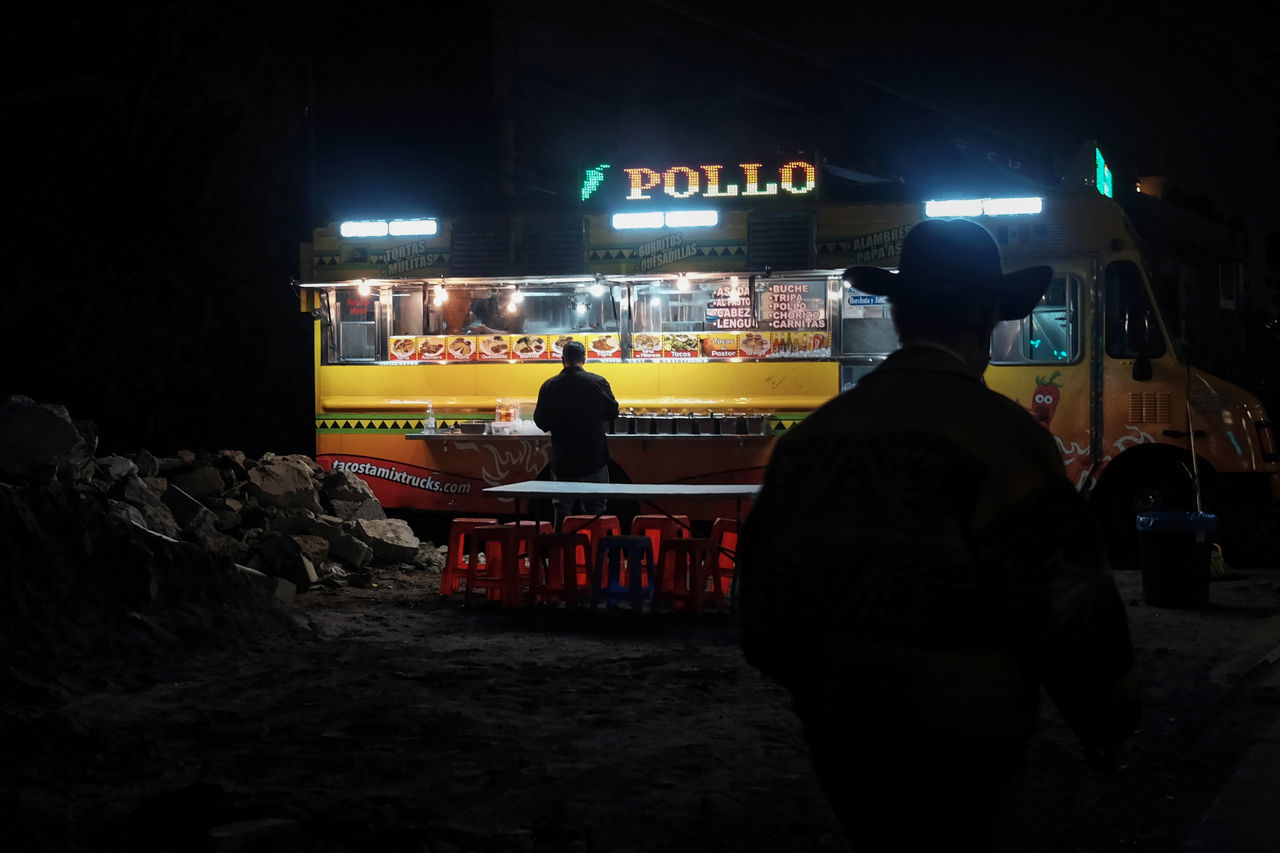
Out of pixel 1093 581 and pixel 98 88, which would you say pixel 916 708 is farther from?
pixel 98 88

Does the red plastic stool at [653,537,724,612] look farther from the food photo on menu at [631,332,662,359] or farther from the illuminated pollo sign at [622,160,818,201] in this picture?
the illuminated pollo sign at [622,160,818,201]

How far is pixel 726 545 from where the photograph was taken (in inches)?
389

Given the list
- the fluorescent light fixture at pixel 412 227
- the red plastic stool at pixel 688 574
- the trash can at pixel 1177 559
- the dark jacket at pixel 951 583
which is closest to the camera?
the dark jacket at pixel 951 583

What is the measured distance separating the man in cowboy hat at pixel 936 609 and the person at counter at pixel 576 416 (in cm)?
797

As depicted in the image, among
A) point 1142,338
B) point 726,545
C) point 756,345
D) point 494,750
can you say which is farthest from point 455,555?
point 1142,338

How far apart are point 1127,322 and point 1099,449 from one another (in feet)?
3.74

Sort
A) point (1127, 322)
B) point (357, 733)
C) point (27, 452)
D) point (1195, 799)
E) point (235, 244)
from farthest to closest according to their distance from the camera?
point (235, 244) → point (1127, 322) → point (27, 452) → point (357, 733) → point (1195, 799)

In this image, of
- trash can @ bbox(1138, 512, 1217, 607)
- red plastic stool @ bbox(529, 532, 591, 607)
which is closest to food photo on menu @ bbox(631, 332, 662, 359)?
red plastic stool @ bbox(529, 532, 591, 607)

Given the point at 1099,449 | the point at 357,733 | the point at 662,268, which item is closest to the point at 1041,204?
the point at 1099,449

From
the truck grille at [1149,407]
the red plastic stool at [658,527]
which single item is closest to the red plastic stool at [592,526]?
the red plastic stool at [658,527]

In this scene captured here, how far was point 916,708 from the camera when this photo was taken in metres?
2.09

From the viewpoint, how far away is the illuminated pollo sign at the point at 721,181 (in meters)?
11.8

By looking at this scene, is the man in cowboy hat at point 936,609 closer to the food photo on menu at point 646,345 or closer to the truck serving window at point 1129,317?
the truck serving window at point 1129,317

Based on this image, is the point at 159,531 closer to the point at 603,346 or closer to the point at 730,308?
the point at 603,346
